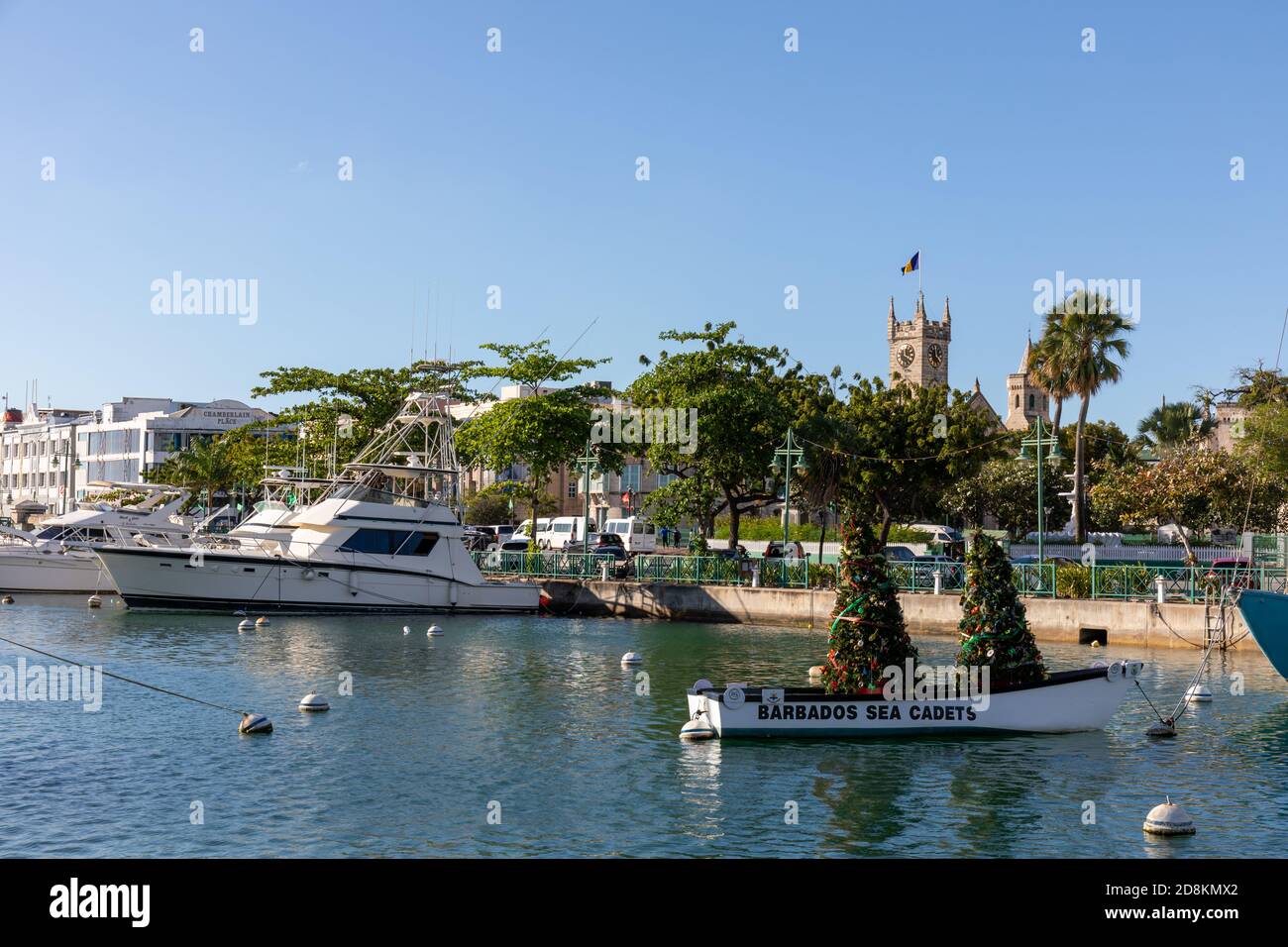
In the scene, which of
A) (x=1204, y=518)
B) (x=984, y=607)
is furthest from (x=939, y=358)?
(x=984, y=607)

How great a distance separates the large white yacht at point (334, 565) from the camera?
4444 cm

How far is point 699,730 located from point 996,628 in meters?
5.06

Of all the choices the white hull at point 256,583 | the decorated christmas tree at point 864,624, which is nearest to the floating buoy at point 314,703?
the decorated christmas tree at point 864,624

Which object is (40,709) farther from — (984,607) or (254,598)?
(254,598)

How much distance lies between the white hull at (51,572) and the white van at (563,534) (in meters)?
21.2

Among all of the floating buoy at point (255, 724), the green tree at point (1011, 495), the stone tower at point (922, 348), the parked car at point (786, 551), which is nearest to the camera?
the floating buoy at point (255, 724)

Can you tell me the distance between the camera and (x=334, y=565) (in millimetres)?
45750

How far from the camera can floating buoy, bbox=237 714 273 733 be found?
20702 millimetres

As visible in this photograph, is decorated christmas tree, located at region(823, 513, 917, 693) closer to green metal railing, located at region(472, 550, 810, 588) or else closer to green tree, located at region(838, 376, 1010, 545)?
green metal railing, located at region(472, 550, 810, 588)

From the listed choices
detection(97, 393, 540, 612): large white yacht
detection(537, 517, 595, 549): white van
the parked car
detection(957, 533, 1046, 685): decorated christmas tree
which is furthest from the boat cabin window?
detection(957, 533, 1046, 685): decorated christmas tree

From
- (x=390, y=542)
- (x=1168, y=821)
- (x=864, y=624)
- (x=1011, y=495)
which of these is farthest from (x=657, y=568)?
(x=1168, y=821)

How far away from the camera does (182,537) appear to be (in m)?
53.7

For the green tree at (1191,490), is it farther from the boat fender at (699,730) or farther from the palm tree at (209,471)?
the palm tree at (209,471)

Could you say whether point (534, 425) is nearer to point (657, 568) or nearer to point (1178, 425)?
point (657, 568)
